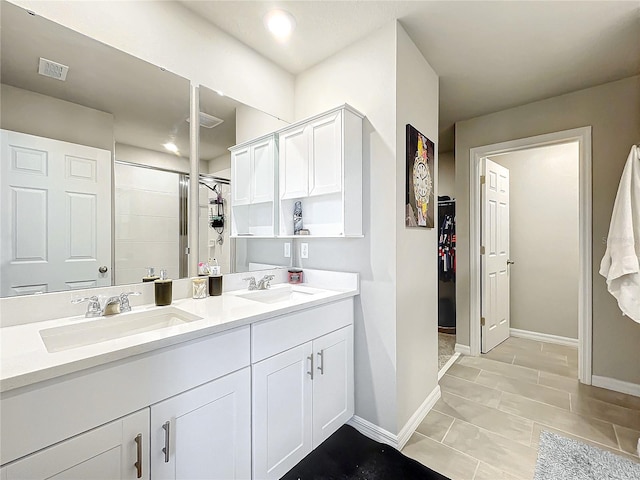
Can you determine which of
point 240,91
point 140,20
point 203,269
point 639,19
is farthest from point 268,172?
point 639,19

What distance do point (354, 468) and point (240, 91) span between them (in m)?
2.40

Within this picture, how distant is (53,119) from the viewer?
4.22 feet

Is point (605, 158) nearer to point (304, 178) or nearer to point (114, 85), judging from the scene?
point (304, 178)

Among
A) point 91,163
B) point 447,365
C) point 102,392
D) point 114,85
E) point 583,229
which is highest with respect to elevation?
point 114,85

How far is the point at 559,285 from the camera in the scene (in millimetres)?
3533

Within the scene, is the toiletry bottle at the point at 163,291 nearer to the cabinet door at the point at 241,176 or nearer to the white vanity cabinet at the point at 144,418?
the white vanity cabinet at the point at 144,418

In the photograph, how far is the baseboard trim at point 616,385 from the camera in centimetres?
237

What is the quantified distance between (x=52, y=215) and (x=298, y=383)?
135 centimetres

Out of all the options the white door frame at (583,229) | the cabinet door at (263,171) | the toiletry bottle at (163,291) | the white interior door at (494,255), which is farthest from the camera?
the white interior door at (494,255)

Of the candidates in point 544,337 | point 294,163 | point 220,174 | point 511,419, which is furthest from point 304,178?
point 544,337

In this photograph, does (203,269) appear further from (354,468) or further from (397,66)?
(397,66)

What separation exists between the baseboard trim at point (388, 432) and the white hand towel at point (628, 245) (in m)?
1.46

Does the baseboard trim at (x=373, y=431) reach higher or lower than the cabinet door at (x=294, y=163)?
lower

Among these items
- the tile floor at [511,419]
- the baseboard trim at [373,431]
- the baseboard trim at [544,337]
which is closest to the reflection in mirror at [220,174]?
the baseboard trim at [373,431]
